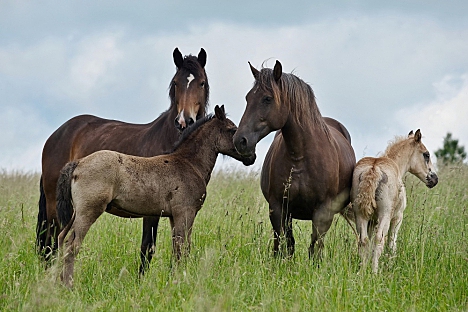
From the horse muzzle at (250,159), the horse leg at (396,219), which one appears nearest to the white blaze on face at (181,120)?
the horse muzzle at (250,159)

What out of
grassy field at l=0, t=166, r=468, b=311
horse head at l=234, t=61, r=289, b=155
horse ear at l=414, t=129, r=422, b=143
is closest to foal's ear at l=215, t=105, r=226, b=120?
horse head at l=234, t=61, r=289, b=155

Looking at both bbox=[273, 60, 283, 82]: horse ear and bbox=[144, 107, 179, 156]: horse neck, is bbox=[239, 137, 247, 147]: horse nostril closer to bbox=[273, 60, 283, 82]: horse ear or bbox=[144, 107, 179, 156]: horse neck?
bbox=[273, 60, 283, 82]: horse ear

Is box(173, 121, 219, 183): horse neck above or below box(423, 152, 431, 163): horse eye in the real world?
below

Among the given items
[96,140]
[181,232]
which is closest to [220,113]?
[181,232]

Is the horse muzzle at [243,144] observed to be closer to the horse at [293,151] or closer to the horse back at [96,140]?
the horse at [293,151]

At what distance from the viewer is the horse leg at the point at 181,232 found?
5660mm

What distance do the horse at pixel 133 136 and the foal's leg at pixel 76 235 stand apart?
3.00ft

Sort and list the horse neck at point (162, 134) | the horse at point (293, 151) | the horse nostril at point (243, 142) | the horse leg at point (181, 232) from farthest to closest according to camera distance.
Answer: the horse neck at point (162, 134)
the horse at point (293, 151)
the horse nostril at point (243, 142)
the horse leg at point (181, 232)

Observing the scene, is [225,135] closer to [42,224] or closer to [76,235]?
[76,235]

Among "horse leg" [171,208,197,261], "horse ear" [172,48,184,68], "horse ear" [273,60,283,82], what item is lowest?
"horse leg" [171,208,197,261]

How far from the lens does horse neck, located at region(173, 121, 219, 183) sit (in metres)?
6.27

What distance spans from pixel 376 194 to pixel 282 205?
978mm

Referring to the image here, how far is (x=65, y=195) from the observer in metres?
5.48

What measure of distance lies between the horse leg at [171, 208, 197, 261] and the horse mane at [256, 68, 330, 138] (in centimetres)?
146
